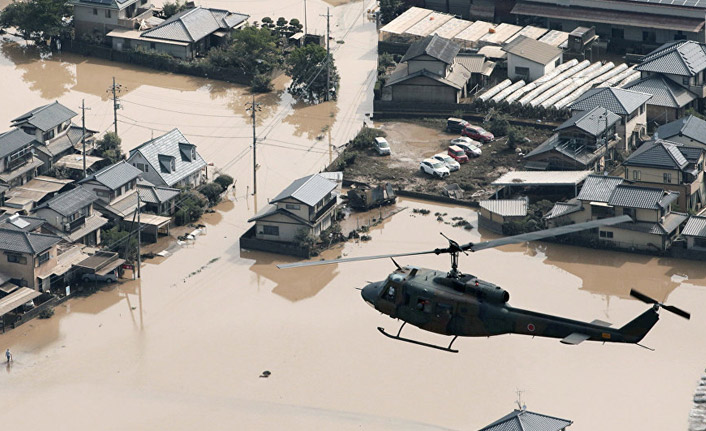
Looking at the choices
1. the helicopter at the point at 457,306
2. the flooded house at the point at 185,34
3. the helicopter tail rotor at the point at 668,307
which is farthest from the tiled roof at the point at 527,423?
the flooded house at the point at 185,34

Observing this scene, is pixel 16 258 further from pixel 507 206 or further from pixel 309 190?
pixel 507 206

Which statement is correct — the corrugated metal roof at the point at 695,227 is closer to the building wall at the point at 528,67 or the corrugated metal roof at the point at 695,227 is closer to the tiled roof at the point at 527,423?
the tiled roof at the point at 527,423

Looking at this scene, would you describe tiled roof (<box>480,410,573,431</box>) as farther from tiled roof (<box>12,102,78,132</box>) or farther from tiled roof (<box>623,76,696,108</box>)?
tiled roof (<box>623,76,696,108</box>)

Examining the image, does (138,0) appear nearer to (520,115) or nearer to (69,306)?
(520,115)

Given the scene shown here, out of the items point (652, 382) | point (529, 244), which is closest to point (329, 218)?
point (529, 244)

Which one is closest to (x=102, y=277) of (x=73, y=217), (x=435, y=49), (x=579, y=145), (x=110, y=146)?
(x=73, y=217)
